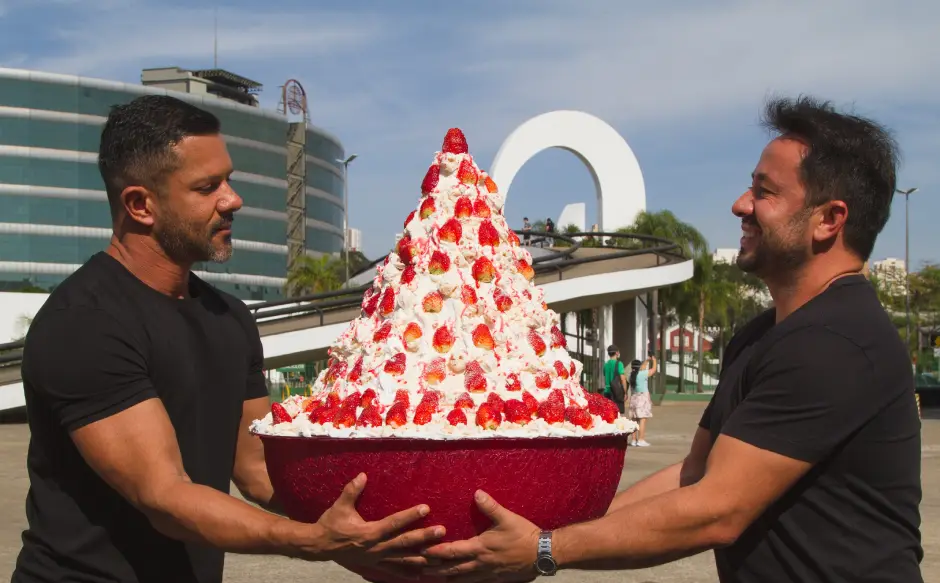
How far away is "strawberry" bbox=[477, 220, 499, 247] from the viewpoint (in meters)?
2.78

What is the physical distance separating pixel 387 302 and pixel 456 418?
1.63 feet

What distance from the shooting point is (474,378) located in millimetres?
2521

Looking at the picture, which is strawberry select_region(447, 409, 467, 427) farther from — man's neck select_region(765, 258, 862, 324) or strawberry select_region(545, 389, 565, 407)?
man's neck select_region(765, 258, 862, 324)

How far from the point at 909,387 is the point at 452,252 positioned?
3.85ft

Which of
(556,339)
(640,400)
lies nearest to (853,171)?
(556,339)

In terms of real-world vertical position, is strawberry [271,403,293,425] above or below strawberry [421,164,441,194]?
below

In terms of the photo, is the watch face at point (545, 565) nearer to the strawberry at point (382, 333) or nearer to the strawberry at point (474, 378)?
the strawberry at point (474, 378)

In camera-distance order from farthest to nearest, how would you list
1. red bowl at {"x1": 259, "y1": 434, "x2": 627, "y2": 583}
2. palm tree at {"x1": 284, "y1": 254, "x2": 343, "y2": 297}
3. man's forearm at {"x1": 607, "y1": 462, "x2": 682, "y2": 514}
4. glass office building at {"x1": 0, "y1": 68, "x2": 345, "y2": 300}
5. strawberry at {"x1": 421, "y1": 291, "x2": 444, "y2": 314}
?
1. glass office building at {"x1": 0, "y1": 68, "x2": 345, "y2": 300}
2. palm tree at {"x1": 284, "y1": 254, "x2": 343, "y2": 297}
3. man's forearm at {"x1": 607, "y1": 462, "x2": 682, "y2": 514}
4. strawberry at {"x1": 421, "y1": 291, "x2": 444, "y2": 314}
5. red bowl at {"x1": 259, "y1": 434, "x2": 627, "y2": 583}

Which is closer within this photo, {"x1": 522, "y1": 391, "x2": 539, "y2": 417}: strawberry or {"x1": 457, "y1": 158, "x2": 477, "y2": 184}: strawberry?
{"x1": 522, "y1": 391, "x2": 539, "y2": 417}: strawberry

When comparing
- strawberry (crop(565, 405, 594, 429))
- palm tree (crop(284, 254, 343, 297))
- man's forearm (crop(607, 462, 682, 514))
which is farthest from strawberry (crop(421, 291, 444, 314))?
palm tree (crop(284, 254, 343, 297))

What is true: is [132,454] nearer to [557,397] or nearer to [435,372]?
[435,372]

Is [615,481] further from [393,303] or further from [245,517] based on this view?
[245,517]

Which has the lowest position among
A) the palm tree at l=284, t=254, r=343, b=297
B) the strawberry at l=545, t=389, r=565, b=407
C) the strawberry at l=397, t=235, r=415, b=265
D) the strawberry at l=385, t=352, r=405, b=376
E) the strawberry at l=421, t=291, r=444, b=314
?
the strawberry at l=545, t=389, r=565, b=407

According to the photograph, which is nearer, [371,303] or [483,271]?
[483,271]
